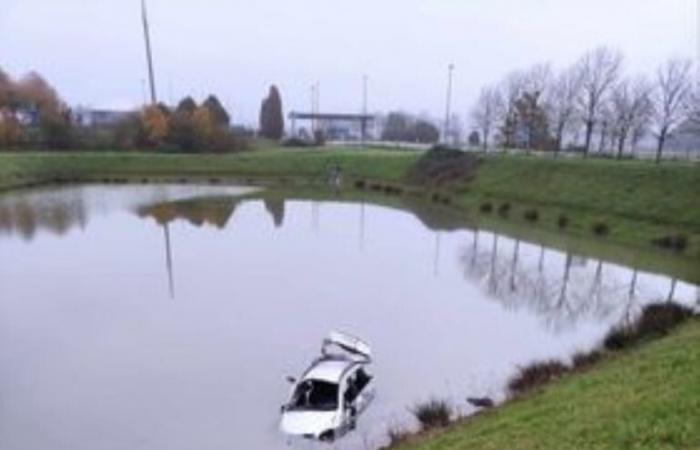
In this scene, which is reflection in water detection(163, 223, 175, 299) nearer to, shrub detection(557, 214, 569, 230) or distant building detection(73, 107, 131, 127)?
shrub detection(557, 214, 569, 230)

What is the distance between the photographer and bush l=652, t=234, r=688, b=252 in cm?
3978

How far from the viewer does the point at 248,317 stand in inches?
1022

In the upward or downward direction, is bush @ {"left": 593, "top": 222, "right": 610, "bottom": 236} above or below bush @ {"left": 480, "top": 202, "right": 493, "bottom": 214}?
above

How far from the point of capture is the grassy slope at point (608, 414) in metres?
10.9

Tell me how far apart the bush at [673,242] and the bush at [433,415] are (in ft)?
83.7

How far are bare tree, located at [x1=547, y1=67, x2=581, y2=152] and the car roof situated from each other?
188ft

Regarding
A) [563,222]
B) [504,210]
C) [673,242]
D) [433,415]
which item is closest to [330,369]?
[433,415]

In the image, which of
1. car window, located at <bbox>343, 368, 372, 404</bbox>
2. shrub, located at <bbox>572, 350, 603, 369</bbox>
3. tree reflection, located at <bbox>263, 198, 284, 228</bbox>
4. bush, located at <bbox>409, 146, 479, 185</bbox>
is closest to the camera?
car window, located at <bbox>343, 368, 372, 404</bbox>

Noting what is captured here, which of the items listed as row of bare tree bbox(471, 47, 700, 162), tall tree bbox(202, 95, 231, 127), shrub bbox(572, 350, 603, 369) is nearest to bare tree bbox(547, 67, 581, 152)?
row of bare tree bbox(471, 47, 700, 162)

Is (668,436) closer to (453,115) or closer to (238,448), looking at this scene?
(238,448)

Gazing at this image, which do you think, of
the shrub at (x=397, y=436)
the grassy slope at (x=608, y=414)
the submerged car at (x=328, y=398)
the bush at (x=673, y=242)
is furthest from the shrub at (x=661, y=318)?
the bush at (x=673, y=242)

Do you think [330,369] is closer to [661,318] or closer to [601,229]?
[661,318]

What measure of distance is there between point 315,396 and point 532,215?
35.4 metres

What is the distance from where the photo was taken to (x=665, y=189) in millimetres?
48312
